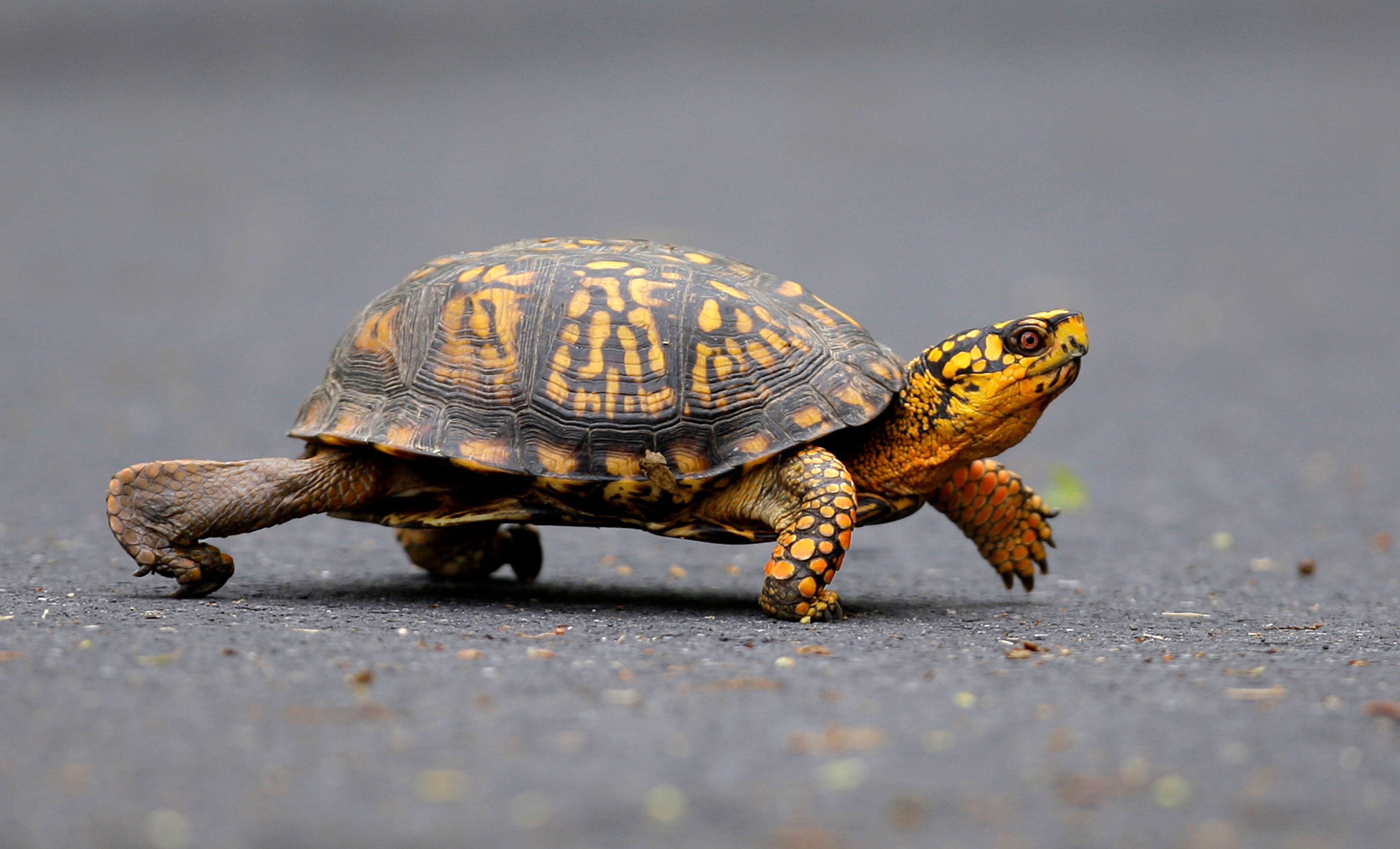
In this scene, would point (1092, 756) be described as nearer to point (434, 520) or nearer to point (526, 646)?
point (526, 646)

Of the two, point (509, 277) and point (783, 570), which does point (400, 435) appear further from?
point (783, 570)

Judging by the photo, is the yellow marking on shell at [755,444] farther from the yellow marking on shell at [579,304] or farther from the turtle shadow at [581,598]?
the yellow marking on shell at [579,304]

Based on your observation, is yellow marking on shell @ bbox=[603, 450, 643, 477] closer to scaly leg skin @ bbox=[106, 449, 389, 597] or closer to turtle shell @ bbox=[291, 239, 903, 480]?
turtle shell @ bbox=[291, 239, 903, 480]

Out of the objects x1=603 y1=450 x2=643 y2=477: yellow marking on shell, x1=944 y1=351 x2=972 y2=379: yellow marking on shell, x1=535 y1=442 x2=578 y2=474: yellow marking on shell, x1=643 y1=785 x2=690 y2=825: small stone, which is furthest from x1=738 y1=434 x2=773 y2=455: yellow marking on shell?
x1=643 y1=785 x2=690 y2=825: small stone

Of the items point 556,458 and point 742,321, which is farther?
point 742,321

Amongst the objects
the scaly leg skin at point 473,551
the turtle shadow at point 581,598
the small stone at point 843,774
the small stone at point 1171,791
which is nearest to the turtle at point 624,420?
the turtle shadow at point 581,598

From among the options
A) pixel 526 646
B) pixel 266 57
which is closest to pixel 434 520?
pixel 526 646

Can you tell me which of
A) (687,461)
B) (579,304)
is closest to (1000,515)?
(687,461)
